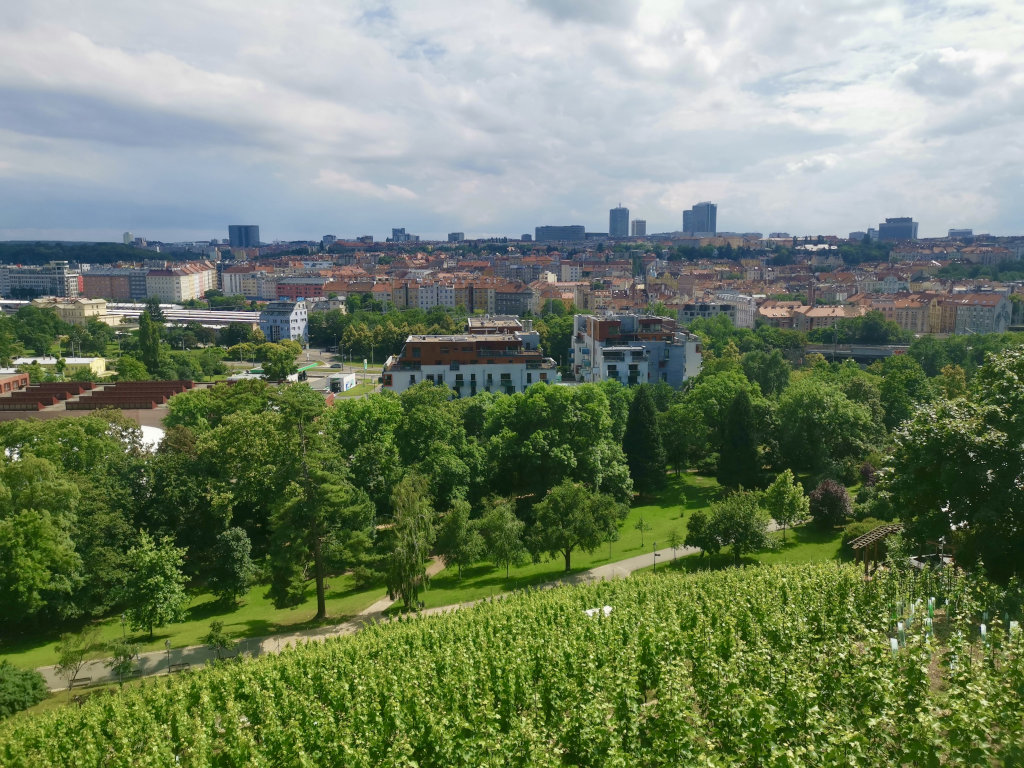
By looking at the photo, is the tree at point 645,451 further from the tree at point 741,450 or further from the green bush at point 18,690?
the green bush at point 18,690

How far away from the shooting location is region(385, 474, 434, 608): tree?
26.4m

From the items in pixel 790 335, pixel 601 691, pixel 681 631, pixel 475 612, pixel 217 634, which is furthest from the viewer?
pixel 790 335

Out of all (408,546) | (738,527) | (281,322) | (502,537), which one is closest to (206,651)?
(408,546)

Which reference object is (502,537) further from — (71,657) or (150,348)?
(150,348)

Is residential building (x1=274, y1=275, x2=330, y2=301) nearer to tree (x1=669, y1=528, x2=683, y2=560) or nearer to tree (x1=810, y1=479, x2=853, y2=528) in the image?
tree (x1=669, y1=528, x2=683, y2=560)

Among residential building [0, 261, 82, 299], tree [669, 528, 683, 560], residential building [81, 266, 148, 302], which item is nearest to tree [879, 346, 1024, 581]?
tree [669, 528, 683, 560]

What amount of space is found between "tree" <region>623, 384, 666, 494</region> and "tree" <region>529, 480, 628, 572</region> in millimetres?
11346

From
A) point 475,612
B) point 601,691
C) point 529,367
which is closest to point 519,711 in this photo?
point 601,691

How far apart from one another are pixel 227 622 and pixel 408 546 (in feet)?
27.8

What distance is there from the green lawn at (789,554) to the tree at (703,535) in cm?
83

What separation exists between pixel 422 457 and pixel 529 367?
2390 centimetres

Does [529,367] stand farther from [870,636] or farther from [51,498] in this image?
[870,636]

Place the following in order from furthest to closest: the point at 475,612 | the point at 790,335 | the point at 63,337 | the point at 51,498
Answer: the point at 63,337 < the point at 790,335 < the point at 51,498 < the point at 475,612

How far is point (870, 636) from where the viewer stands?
47.2 ft
